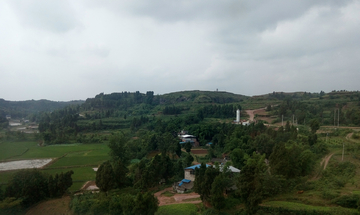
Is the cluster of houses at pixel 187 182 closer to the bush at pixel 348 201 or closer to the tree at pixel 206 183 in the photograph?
the tree at pixel 206 183

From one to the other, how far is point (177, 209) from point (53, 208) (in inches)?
314

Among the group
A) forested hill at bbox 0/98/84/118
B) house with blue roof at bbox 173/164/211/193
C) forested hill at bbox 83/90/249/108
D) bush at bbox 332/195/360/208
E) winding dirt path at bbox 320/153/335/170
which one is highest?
forested hill at bbox 83/90/249/108

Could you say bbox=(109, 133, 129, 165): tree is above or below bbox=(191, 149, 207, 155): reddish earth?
above

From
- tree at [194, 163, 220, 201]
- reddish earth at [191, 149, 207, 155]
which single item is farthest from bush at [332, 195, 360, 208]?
reddish earth at [191, 149, 207, 155]

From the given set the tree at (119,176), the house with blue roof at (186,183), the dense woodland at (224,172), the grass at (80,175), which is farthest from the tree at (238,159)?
the grass at (80,175)

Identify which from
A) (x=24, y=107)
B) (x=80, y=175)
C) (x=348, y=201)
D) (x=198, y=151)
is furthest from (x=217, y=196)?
(x=24, y=107)

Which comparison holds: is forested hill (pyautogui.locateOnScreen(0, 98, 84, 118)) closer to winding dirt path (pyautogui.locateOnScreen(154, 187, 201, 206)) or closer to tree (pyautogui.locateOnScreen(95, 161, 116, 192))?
tree (pyautogui.locateOnScreen(95, 161, 116, 192))

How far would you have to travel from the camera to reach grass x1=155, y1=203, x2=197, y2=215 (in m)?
13.4

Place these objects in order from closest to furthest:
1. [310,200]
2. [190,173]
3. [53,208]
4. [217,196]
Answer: [217,196] < [310,200] < [53,208] < [190,173]

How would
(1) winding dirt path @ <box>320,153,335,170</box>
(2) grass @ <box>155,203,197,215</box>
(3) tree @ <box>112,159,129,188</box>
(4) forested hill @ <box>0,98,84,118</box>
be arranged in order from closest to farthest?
(2) grass @ <box>155,203,197,215</box>, (3) tree @ <box>112,159,129,188</box>, (1) winding dirt path @ <box>320,153,335,170</box>, (4) forested hill @ <box>0,98,84,118</box>

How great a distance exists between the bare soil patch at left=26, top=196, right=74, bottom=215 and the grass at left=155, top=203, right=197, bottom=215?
5422mm

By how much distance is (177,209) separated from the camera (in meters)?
13.9

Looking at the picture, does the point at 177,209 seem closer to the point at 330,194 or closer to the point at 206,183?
the point at 206,183

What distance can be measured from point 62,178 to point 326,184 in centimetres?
1851
